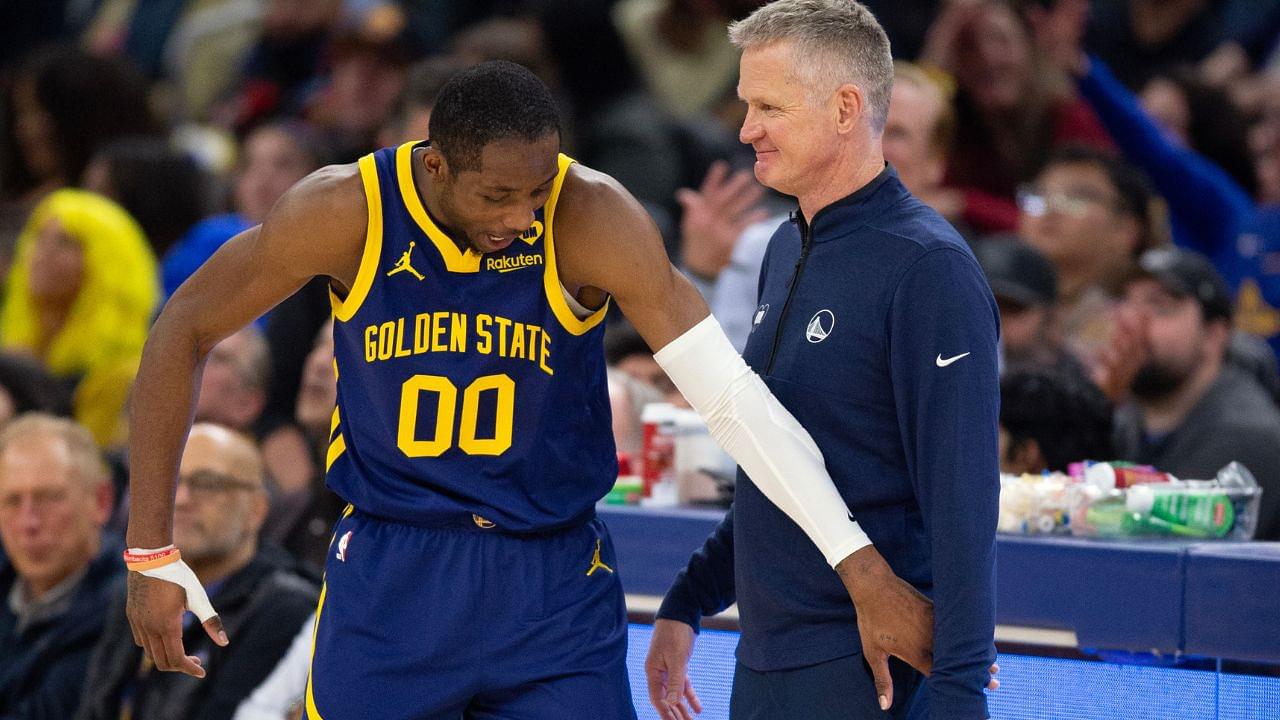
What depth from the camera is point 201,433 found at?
5156 mm

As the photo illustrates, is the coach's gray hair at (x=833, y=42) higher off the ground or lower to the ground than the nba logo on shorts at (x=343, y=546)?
higher

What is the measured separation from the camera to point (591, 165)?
7.53 m

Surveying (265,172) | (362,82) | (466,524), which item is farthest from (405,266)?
(362,82)

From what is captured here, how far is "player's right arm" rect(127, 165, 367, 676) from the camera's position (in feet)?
9.45

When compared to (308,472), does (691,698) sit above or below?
below

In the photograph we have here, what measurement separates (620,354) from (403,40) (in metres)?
3.69

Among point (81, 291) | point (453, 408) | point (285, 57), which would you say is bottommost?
point (453, 408)

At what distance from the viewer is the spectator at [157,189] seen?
27.6 feet

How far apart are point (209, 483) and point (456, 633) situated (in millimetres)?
2345

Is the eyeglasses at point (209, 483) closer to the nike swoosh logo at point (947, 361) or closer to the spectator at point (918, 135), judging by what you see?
the spectator at point (918, 135)

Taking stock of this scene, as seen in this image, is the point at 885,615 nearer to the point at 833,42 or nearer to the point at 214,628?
the point at 833,42

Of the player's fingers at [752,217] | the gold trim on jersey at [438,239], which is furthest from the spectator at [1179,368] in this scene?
the gold trim on jersey at [438,239]

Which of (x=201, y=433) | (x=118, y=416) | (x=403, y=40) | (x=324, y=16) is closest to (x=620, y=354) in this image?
(x=201, y=433)

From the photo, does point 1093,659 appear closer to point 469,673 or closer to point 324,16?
point 469,673
